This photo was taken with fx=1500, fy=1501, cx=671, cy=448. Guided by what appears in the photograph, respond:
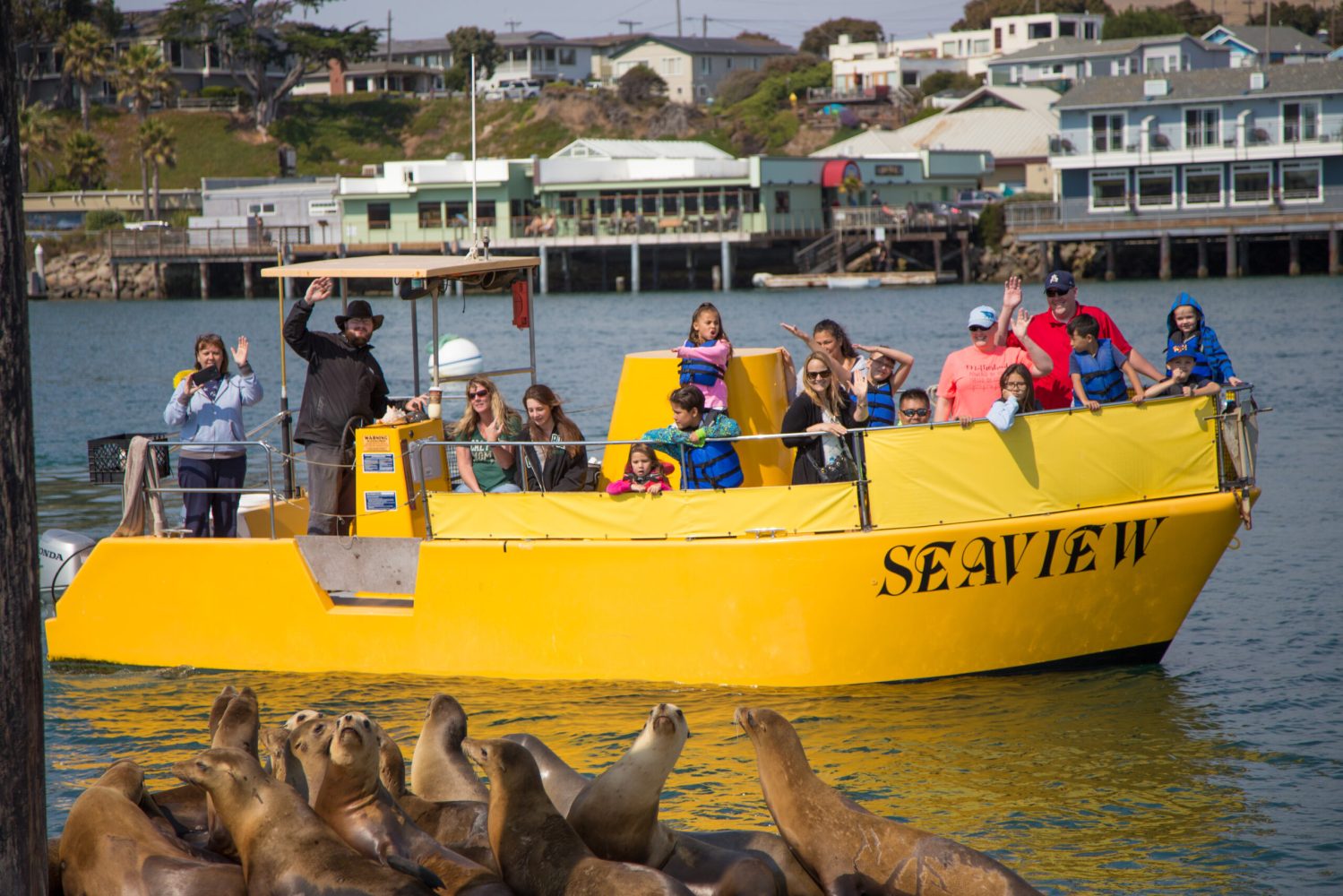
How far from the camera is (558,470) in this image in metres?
11.2

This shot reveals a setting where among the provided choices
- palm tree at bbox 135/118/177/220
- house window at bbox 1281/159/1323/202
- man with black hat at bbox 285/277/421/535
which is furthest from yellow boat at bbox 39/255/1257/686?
palm tree at bbox 135/118/177/220

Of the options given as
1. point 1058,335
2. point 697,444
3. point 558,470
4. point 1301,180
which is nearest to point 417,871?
point 697,444

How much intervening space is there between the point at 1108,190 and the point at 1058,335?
65.2 m

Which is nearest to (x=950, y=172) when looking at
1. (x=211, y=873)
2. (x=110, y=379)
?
(x=110, y=379)

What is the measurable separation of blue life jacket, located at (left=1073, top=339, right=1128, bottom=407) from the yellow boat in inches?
28.6

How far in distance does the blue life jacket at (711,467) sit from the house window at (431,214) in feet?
226

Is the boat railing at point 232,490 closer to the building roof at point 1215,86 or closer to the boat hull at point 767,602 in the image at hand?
the boat hull at point 767,602

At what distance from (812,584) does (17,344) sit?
20.2 feet

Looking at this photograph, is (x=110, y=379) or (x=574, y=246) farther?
(x=574, y=246)

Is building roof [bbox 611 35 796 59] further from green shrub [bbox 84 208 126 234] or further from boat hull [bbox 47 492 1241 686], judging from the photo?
boat hull [bbox 47 492 1241 686]

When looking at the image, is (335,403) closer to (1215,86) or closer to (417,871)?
(417,871)

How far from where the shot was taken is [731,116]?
4899 inches

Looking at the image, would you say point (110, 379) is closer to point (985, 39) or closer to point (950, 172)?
point (950, 172)

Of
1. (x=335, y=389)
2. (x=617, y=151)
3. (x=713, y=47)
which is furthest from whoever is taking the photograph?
(x=713, y=47)
